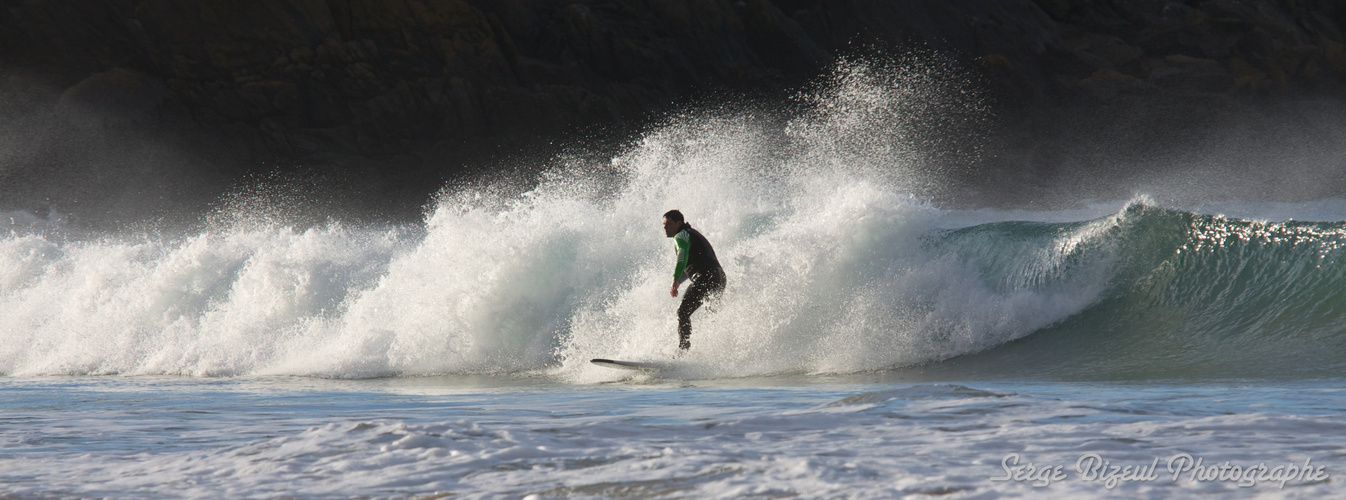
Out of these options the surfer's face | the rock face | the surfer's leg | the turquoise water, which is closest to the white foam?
the surfer's leg

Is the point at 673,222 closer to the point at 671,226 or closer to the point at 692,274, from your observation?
the point at 671,226

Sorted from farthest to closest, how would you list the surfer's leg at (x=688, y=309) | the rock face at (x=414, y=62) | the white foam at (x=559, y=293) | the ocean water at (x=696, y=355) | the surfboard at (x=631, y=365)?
the rock face at (x=414, y=62), the white foam at (x=559, y=293), the surfer's leg at (x=688, y=309), the surfboard at (x=631, y=365), the ocean water at (x=696, y=355)

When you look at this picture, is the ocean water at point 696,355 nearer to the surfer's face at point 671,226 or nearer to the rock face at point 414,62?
the surfer's face at point 671,226

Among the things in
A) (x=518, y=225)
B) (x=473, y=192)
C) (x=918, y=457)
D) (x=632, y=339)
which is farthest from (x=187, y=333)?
(x=473, y=192)

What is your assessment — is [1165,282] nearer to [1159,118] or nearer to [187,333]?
[187,333]

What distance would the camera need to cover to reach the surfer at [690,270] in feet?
27.0

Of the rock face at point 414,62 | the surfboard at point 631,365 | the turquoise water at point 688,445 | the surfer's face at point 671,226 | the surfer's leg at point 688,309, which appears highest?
the rock face at point 414,62

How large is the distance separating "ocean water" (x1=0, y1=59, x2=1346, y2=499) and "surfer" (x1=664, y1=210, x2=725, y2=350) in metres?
0.24

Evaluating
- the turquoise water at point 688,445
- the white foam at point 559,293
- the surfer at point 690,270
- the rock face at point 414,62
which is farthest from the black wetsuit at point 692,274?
the rock face at point 414,62

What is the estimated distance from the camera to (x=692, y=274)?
27.5 ft

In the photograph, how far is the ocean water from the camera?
139 inches

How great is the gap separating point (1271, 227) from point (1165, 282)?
4.36 ft

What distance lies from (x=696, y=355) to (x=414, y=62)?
3821 cm

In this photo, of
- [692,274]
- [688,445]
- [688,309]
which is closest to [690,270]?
[692,274]
